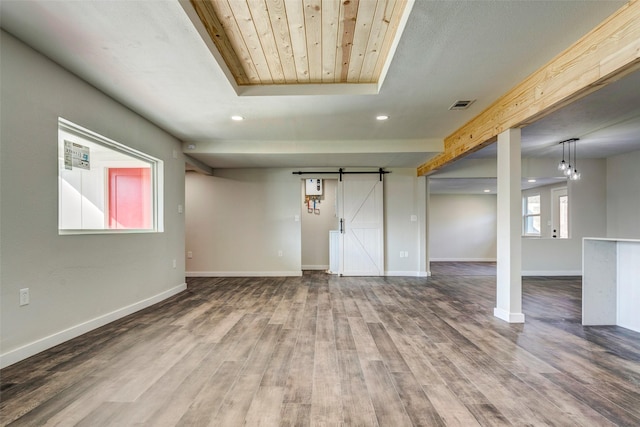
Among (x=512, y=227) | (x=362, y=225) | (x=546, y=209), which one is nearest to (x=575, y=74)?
(x=512, y=227)

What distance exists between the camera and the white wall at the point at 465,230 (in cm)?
874

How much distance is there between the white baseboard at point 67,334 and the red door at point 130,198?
0.96 metres

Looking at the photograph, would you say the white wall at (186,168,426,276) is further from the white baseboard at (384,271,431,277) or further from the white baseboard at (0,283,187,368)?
the white baseboard at (0,283,187,368)

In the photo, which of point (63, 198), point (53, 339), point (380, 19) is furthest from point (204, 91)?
point (53, 339)

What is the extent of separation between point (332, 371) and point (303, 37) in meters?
2.48

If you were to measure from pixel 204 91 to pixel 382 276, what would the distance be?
4.59m

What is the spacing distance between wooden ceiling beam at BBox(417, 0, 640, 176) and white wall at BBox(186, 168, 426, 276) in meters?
2.68

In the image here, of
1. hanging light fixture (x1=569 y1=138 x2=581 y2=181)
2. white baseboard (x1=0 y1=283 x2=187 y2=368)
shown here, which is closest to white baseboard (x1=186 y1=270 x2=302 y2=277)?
white baseboard (x1=0 y1=283 x2=187 y2=368)

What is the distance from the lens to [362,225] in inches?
231

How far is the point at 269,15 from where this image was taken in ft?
6.39

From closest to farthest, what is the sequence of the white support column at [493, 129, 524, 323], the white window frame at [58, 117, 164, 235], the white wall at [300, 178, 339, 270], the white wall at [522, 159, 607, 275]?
the white window frame at [58, 117, 164, 235], the white support column at [493, 129, 524, 323], the white wall at [522, 159, 607, 275], the white wall at [300, 178, 339, 270]

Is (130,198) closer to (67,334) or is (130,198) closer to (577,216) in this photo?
(67,334)

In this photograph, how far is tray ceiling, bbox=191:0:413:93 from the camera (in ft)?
6.15

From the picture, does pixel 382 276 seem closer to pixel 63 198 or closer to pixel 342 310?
pixel 342 310
